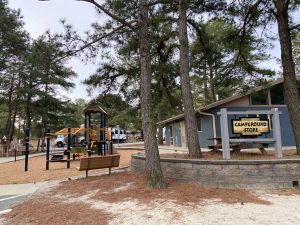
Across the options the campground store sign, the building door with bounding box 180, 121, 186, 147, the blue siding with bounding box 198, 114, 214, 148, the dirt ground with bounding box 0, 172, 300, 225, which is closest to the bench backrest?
the dirt ground with bounding box 0, 172, 300, 225

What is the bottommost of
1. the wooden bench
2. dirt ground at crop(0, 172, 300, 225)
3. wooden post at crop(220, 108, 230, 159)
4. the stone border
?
dirt ground at crop(0, 172, 300, 225)

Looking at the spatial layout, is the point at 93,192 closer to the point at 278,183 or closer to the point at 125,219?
the point at 125,219

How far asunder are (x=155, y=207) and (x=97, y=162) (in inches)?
165

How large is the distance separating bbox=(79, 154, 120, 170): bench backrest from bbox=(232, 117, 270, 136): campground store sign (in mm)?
4173

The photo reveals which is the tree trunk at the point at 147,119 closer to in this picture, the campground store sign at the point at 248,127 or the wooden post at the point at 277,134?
the campground store sign at the point at 248,127

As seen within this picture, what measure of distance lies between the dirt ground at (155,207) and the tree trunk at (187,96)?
5.96ft

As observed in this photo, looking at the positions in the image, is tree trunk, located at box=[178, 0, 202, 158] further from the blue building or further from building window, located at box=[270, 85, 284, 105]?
building window, located at box=[270, 85, 284, 105]

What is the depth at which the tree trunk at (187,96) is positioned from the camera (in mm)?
9070

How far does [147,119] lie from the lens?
742 cm

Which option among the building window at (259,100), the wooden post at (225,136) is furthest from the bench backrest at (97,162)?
the building window at (259,100)

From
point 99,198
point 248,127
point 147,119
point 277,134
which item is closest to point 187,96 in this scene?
point 248,127

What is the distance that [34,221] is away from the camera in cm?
504

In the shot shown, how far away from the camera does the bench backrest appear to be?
29.7 feet

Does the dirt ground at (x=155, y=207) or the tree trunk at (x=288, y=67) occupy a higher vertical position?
the tree trunk at (x=288, y=67)
